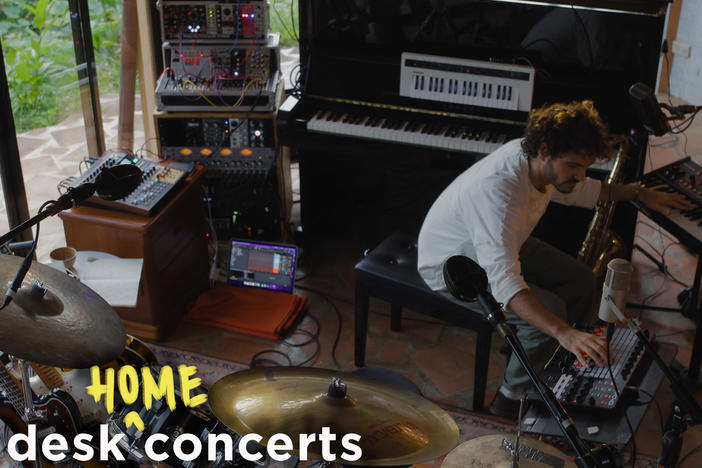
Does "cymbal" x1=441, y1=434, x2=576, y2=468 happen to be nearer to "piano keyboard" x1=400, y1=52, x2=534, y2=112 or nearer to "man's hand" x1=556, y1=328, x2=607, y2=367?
"man's hand" x1=556, y1=328, x2=607, y2=367

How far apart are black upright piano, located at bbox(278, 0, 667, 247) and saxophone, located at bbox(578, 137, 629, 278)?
0.32 feet

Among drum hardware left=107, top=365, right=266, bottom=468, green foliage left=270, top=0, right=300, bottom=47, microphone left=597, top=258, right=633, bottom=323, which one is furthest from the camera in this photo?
green foliage left=270, top=0, right=300, bottom=47

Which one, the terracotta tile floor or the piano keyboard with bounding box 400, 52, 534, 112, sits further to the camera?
the piano keyboard with bounding box 400, 52, 534, 112

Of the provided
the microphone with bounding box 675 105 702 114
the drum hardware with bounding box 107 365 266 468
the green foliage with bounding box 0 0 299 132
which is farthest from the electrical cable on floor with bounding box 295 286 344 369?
the microphone with bounding box 675 105 702 114

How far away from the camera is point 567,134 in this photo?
243 cm

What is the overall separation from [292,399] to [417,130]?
73.8 inches

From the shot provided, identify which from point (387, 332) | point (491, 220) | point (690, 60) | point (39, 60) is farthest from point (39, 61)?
point (690, 60)

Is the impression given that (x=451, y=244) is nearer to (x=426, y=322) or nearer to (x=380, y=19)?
(x=426, y=322)

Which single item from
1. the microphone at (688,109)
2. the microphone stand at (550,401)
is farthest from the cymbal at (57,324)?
the microphone at (688,109)

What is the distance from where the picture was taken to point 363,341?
123 inches

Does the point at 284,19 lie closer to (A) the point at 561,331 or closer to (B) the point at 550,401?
(A) the point at 561,331

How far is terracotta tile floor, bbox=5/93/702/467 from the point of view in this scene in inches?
121

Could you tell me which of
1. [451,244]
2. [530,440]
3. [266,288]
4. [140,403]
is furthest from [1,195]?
[530,440]

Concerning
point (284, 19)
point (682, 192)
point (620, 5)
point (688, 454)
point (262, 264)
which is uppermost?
point (620, 5)
